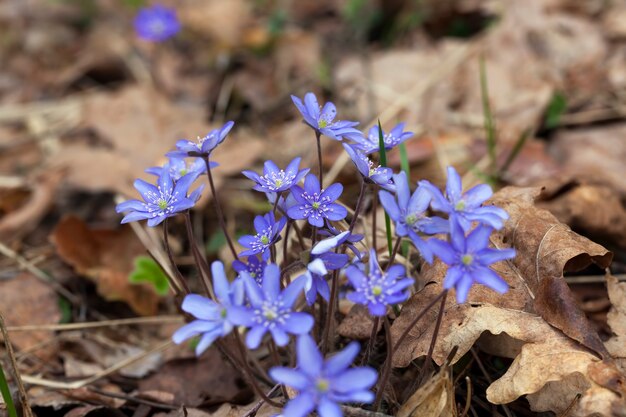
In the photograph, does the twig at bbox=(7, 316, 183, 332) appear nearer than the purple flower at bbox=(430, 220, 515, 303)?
No

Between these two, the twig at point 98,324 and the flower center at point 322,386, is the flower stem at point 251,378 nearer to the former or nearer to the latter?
the flower center at point 322,386

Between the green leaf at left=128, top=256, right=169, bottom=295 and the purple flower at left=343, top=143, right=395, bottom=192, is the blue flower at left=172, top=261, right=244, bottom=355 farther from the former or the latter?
the green leaf at left=128, top=256, right=169, bottom=295

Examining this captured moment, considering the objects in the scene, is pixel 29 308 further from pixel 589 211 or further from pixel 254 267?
pixel 589 211

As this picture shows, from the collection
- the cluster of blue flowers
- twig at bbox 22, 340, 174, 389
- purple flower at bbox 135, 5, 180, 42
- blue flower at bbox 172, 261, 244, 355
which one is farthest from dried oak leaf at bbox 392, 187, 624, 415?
purple flower at bbox 135, 5, 180, 42

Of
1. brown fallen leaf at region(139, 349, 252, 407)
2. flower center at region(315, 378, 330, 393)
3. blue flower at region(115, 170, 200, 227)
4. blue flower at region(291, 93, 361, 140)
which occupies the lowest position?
brown fallen leaf at region(139, 349, 252, 407)

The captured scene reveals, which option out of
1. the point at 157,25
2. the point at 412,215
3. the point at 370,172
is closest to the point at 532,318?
the point at 412,215

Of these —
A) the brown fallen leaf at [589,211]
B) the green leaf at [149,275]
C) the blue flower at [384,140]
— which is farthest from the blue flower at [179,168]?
Result: the brown fallen leaf at [589,211]

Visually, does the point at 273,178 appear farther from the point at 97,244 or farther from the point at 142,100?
the point at 142,100
